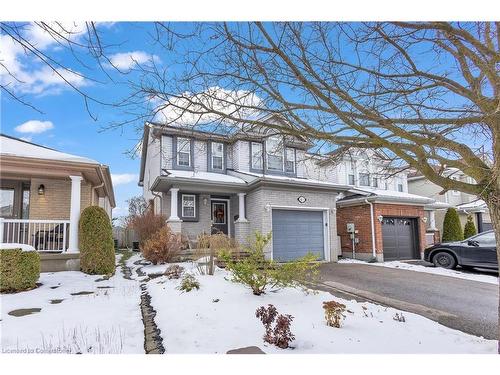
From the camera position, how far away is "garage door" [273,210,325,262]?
10.3m

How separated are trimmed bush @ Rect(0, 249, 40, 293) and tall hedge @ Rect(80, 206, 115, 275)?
1.34 m

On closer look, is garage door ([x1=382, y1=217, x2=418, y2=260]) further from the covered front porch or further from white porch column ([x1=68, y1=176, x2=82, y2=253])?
white porch column ([x1=68, y1=176, x2=82, y2=253])

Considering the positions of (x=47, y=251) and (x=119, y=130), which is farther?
(x=47, y=251)

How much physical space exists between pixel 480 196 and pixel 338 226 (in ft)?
33.8

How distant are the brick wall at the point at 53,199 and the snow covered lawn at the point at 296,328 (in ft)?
14.9

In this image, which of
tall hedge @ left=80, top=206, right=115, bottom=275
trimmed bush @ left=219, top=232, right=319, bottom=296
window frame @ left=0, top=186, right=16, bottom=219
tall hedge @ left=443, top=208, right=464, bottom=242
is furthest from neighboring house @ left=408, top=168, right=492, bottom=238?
window frame @ left=0, top=186, right=16, bottom=219

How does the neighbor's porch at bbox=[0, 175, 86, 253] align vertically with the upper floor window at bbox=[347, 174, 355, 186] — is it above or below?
below

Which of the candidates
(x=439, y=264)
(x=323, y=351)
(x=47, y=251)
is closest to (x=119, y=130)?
(x=323, y=351)

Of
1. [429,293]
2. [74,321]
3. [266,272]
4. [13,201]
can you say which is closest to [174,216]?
[13,201]

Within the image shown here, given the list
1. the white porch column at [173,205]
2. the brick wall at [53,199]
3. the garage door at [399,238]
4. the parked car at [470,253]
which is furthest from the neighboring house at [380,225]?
the brick wall at [53,199]

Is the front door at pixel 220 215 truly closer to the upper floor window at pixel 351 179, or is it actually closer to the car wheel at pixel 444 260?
the upper floor window at pixel 351 179

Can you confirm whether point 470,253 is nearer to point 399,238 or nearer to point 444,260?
point 444,260

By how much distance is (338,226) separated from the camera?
13.0 meters
